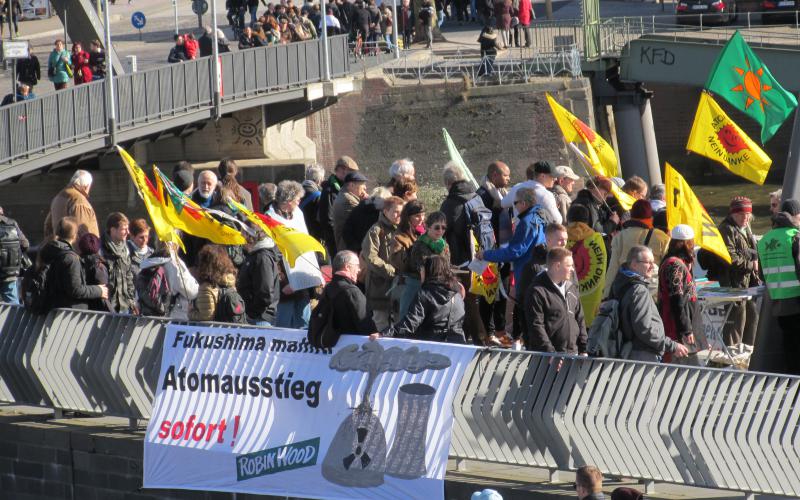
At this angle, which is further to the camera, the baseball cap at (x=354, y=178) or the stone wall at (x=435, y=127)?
the stone wall at (x=435, y=127)

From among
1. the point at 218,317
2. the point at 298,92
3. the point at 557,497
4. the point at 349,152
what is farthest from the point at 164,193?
the point at 349,152

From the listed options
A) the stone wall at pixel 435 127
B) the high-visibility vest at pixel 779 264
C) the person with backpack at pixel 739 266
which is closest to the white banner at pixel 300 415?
the high-visibility vest at pixel 779 264

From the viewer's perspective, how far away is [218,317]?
11.8m

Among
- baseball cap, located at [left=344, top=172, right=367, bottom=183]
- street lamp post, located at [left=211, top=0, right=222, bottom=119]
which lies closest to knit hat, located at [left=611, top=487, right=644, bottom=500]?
baseball cap, located at [left=344, top=172, right=367, bottom=183]

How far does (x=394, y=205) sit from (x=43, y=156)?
47.7ft

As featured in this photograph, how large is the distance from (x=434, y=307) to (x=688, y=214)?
9.05ft

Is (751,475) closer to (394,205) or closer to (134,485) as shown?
(394,205)

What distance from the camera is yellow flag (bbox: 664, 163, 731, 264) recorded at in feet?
41.1

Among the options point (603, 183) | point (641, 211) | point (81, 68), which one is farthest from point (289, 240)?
point (81, 68)

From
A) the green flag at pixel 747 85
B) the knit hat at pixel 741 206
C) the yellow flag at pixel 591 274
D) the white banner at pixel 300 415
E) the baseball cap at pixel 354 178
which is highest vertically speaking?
the green flag at pixel 747 85

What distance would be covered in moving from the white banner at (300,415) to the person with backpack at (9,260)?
359 centimetres

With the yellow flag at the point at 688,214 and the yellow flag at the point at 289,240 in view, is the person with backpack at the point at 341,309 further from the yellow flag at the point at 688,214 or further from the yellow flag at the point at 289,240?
the yellow flag at the point at 688,214

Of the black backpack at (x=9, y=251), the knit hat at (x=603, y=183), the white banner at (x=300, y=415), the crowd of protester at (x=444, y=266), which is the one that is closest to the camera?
the white banner at (x=300, y=415)

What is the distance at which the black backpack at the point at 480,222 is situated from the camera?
42.9ft
